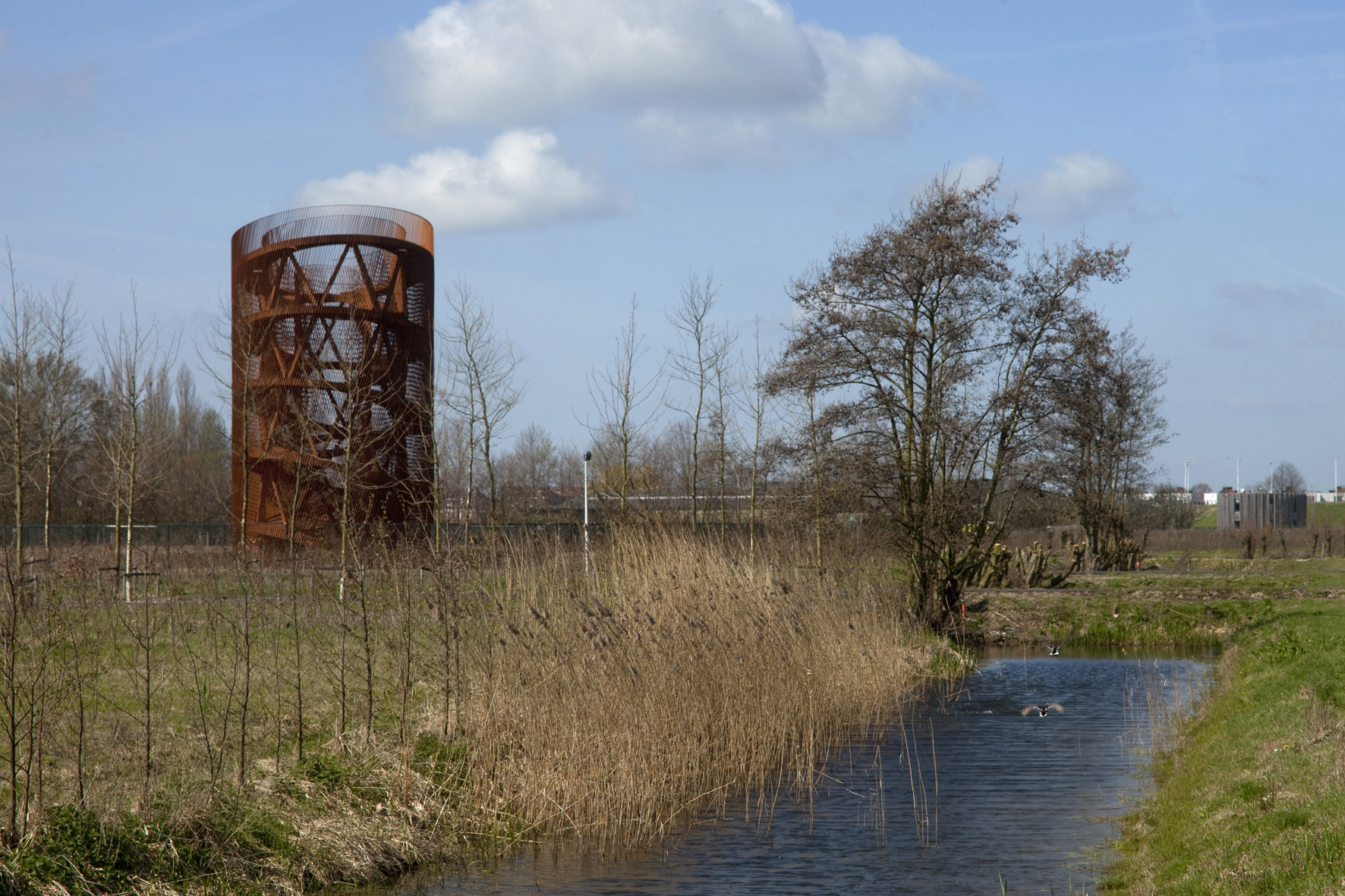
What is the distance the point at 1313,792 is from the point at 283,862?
5944mm

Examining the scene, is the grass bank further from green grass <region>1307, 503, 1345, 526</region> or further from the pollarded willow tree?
green grass <region>1307, 503, 1345, 526</region>

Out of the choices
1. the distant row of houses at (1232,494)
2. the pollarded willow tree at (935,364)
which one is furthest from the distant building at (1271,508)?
the pollarded willow tree at (935,364)

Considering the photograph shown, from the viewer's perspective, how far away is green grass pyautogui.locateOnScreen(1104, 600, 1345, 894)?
5.64m

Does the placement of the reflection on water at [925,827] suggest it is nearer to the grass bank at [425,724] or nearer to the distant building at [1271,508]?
the grass bank at [425,724]

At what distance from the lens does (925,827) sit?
327 inches

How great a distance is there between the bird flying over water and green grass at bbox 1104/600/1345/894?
1.68m

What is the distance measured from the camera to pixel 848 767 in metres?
10.3

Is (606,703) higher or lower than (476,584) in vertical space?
lower

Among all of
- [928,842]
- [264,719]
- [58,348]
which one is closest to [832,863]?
[928,842]

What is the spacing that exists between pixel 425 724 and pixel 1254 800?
5973mm

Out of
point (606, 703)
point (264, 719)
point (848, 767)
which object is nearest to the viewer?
point (606, 703)

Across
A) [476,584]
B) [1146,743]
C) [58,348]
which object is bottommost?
[1146,743]

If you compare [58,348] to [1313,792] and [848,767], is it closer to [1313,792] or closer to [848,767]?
[848,767]

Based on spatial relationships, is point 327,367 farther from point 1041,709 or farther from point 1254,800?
point 1254,800
